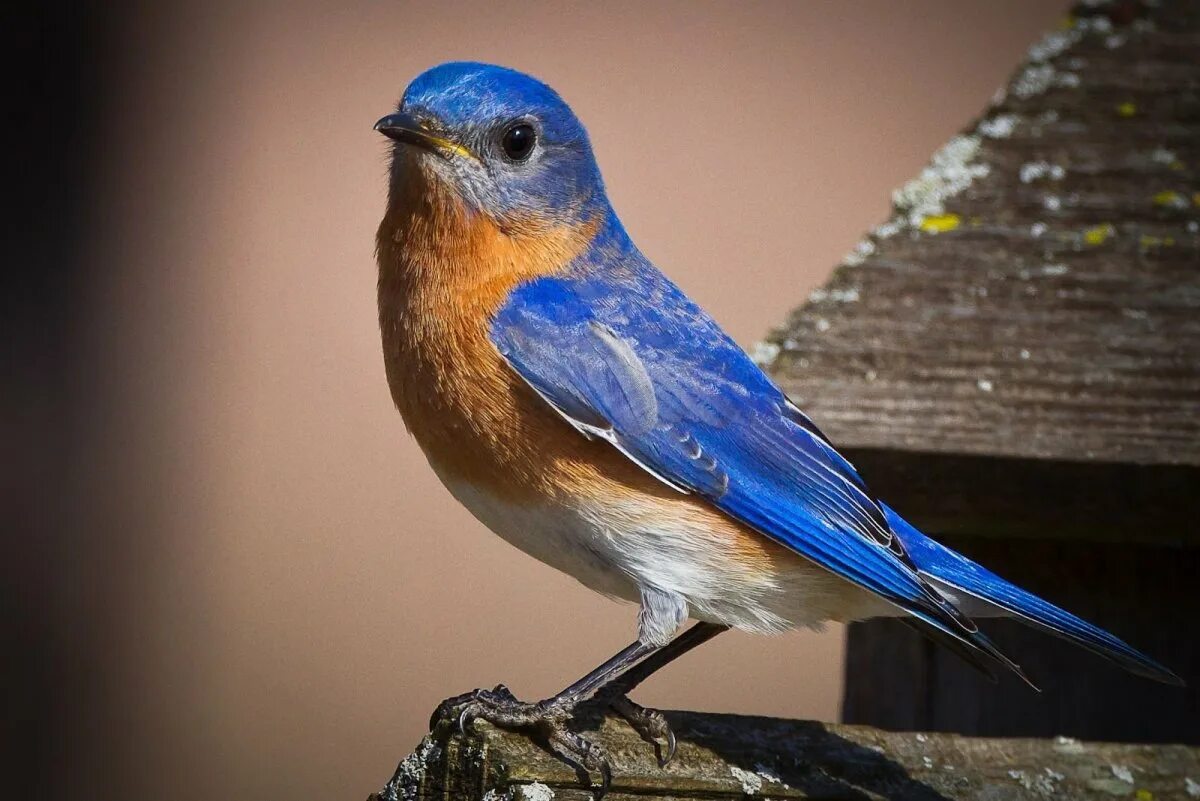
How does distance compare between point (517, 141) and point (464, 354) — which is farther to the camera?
point (517, 141)

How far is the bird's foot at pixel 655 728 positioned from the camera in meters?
2.51

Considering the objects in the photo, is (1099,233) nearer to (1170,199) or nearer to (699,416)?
(1170,199)

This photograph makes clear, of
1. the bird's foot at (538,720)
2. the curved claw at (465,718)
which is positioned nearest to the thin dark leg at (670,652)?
the bird's foot at (538,720)

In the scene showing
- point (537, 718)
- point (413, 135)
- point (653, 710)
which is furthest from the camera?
point (413, 135)

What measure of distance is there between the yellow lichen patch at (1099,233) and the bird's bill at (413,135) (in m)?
1.18

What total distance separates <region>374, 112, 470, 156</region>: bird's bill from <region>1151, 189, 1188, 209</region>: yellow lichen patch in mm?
1295

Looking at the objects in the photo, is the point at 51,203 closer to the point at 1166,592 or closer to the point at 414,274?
the point at 414,274

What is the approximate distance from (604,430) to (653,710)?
0.54 m

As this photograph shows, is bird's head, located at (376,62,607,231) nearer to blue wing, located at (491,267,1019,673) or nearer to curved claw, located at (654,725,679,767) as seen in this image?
blue wing, located at (491,267,1019,673)

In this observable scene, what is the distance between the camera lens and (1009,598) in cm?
288

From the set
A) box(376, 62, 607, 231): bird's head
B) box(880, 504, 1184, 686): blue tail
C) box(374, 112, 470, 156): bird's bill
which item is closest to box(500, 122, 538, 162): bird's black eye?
box(376, 62, 607, 231): bird's head

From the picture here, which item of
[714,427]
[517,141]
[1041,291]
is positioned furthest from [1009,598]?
[517,141]

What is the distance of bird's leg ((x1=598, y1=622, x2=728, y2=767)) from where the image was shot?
2541mm

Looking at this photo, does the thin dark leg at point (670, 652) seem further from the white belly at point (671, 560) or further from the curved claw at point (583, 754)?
the curved claw at point (583, 754)
